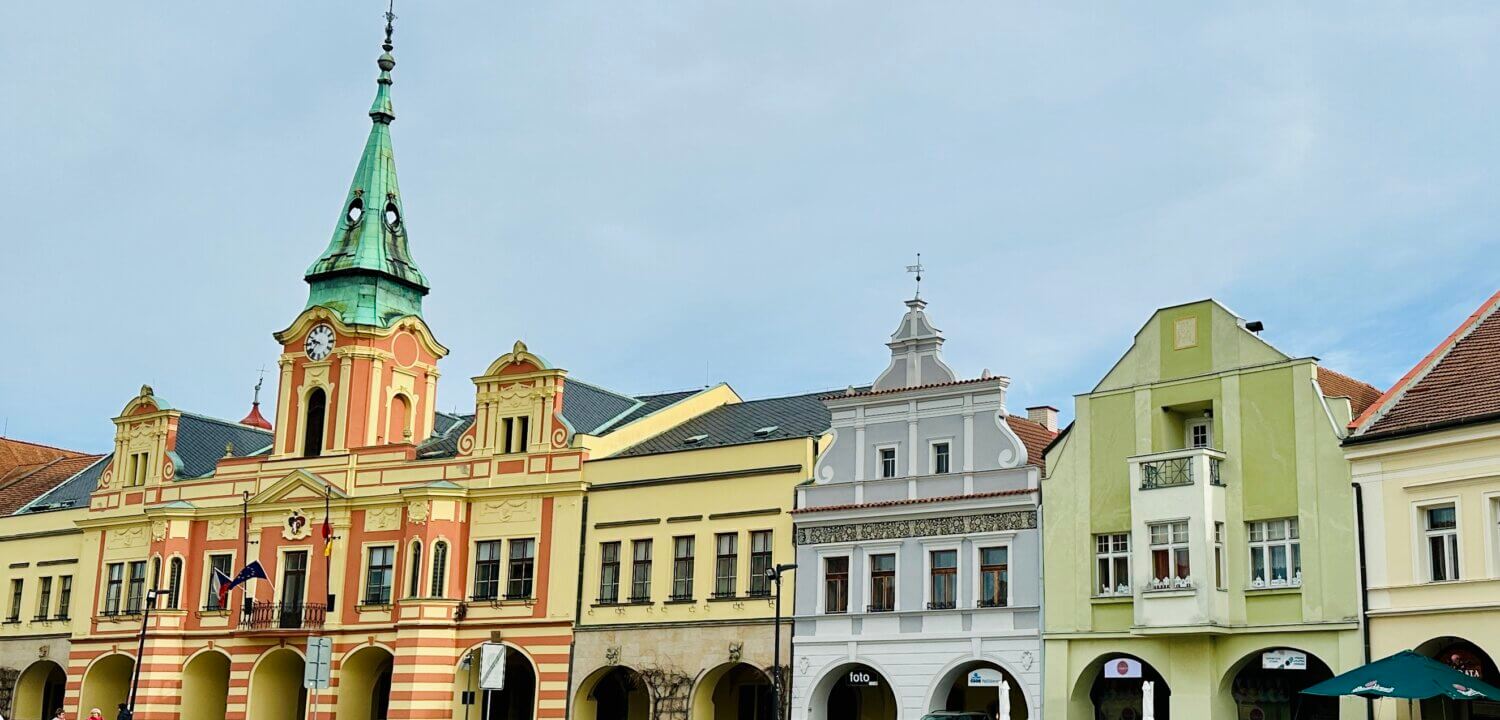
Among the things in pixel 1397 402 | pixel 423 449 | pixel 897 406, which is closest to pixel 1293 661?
pixel 1397 402

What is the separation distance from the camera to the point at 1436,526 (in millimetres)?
33594

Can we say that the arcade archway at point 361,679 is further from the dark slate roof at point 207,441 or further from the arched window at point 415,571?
the dark slate roof at point 207,441

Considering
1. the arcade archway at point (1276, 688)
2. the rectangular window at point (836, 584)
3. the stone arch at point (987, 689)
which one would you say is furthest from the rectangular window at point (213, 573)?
the arcade archway at point (1276, 688)

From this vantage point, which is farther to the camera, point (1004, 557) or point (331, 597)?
point (331, 597)

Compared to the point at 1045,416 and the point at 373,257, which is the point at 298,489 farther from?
the point at 1045,416

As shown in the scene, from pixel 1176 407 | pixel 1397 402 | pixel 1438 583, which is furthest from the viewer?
pixel 1176 407

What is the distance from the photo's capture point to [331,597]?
175ft

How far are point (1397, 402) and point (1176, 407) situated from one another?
4645mm

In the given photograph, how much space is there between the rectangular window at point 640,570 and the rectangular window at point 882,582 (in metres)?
7.38

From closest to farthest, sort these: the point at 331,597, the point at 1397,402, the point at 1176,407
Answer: the point at 1397,402, the point at 1176,407, the point at 331,597

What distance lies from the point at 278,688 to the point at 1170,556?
99.5 feet

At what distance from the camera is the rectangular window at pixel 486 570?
5038 cm

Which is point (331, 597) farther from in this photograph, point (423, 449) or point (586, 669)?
point (586, 669)

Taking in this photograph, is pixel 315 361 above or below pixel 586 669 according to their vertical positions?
above
